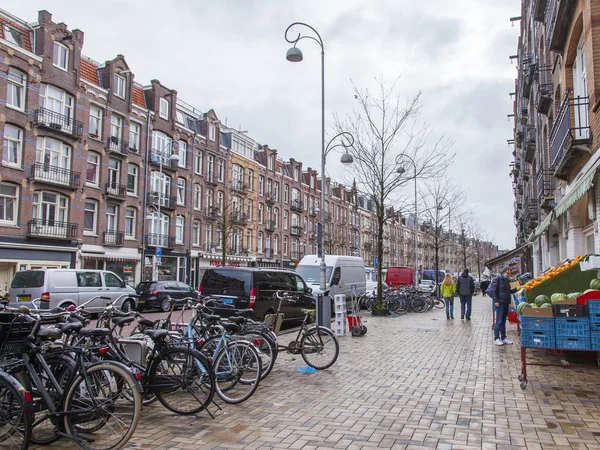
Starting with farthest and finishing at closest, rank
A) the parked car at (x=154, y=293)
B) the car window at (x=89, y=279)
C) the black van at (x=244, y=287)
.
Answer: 1. the parked car at (x=154, y=293)
2. the car window at (x=89, y=279)
3. the black van at (x=244, y=287)

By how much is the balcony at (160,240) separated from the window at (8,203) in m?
9.87

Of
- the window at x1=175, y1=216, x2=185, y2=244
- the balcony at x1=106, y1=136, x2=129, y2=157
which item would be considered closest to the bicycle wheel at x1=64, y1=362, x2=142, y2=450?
the balcony at x1=106, y1=136, x2=129, y2=157

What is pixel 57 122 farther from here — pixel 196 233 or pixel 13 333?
pixel 13 333

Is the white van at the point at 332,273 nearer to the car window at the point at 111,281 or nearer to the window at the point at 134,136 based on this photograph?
the car window at the point at 111,281

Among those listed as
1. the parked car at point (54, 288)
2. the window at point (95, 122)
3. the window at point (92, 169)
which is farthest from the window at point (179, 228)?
the parked car at point (54, 288)

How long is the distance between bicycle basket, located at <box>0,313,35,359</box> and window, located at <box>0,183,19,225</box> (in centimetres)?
2438

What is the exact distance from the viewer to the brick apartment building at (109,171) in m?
26.4

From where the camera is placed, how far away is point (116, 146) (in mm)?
32875

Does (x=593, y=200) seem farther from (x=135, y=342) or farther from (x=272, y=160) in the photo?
(x=272, y=160)

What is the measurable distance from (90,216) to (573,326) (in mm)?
29673

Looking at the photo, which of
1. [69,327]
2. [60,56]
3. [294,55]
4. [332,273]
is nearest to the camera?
[69,327]

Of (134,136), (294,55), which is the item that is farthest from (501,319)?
(134,136)

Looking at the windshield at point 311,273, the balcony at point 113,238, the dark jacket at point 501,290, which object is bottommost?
the dark jacket at point 501,290

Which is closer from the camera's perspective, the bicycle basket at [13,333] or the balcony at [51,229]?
the bicycle basket at [13,333]
